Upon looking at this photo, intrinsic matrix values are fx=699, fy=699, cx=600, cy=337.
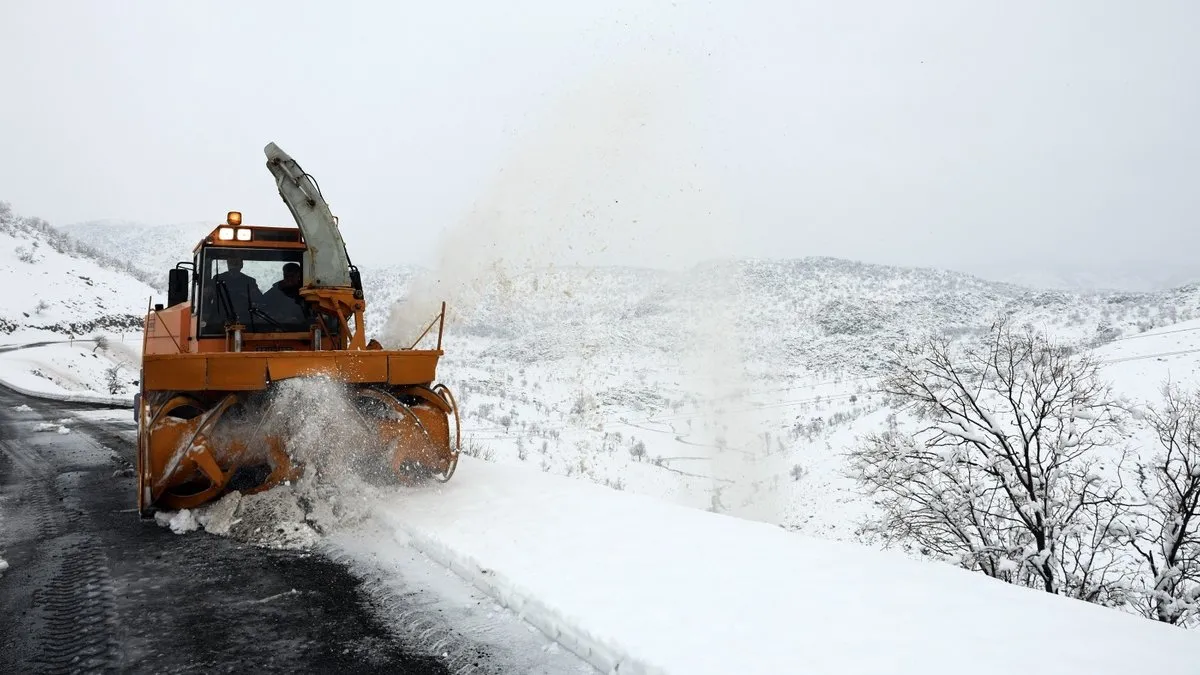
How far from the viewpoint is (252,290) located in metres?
7.11

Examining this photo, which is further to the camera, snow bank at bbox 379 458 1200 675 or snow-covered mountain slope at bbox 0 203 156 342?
snow-covered mountain slope at bbox 0 203 156 342

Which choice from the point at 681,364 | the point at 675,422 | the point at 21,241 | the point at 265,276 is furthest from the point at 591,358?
the point at 21,241

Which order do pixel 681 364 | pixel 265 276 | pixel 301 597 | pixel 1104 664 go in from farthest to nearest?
1. pixel 681 364
2. pixel 265 276
3. pixel 301 597
4. pixel 1104 664

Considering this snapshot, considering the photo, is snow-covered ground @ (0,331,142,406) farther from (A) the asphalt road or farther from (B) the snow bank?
(B) the snow bank

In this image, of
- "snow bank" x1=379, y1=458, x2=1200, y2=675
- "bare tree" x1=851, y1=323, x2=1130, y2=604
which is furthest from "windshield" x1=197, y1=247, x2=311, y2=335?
"bare tree" x1=851, y1=323, x2=1130, y2=604

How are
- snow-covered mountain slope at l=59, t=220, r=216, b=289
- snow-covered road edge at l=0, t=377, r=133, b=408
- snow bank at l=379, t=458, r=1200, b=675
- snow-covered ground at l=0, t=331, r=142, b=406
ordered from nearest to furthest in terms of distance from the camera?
snow bank at l=379, t=458, r=1200, b=675 → snow-covered road edge at l=0, t=377, r=133, b=408 → snow-covered ground at l=0, t=331, r=142, b=406 → snow-covered mountain slope at l=59, t=220, r=216, b=289

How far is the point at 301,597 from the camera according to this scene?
429 centimetres

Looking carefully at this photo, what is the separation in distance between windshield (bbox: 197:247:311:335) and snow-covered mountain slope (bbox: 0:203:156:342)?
34750 mm

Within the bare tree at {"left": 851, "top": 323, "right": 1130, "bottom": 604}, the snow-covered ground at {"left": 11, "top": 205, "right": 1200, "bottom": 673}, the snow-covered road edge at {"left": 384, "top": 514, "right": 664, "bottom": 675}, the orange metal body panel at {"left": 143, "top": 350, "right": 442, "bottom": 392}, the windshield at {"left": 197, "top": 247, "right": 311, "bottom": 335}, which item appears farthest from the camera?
the bare tree at {"left": 851, "top": 323, "right": 1130, "bottom": 604}

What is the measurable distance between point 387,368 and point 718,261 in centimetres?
1210

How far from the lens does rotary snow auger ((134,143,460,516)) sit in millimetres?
5816

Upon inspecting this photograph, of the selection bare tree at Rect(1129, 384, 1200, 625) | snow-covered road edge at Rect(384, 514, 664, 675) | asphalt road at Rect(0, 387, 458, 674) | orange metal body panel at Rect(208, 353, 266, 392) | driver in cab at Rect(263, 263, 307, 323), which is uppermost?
driver in cab at Rect(263, 263, 307, 323)

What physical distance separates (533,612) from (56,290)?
46811 millimetres

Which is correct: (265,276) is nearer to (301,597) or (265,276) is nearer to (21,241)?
(301,597)
